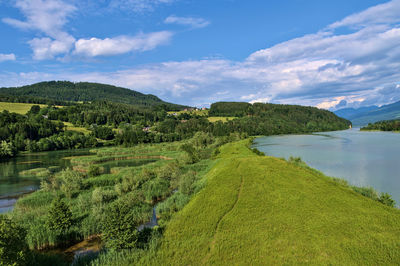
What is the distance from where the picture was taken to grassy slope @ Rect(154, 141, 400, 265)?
17.3 m

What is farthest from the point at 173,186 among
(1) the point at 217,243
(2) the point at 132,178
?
(1) the point at 217,243

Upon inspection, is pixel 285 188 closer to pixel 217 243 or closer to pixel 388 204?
pixel 388 204

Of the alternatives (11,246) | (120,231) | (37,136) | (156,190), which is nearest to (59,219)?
(120,231)

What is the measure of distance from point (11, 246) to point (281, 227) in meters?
20.6

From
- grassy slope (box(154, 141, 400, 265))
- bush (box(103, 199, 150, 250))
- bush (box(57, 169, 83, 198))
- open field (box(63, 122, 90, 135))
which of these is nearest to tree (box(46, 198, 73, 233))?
bush (box(103, 199, 150, 250))

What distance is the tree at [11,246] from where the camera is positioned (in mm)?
13031

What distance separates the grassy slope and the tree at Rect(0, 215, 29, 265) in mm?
8801

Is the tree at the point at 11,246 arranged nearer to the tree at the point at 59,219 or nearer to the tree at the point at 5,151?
the tree at the point at 59,219

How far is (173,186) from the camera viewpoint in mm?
43031

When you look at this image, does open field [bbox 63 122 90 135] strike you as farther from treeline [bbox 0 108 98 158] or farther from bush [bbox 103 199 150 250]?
bush [bbox 103 199 150 250]

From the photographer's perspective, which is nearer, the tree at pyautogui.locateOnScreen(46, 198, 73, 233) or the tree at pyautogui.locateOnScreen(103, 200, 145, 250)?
the tree at pyautogui.locateOnScreen(103, 200, 145, 250)

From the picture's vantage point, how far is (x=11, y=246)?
13555 mm

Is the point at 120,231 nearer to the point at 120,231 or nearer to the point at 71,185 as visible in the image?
the point at 120,231

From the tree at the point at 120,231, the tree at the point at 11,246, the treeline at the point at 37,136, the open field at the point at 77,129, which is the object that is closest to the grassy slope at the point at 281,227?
the tree at the point at 120,231
